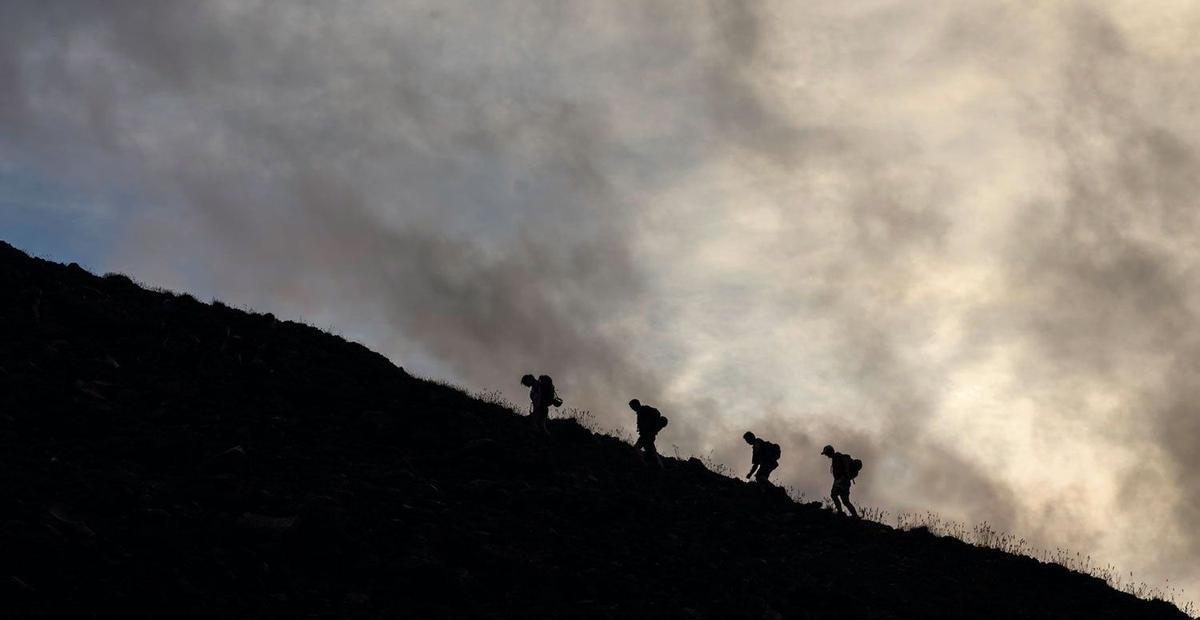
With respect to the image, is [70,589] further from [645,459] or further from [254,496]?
[645,459]

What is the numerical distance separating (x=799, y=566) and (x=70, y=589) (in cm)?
1474

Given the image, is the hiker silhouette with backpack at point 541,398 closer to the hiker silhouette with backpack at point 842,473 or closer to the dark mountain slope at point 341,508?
the dark mountain slope at point 341,508

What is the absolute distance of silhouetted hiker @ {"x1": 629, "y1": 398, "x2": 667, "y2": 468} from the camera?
2762 cm

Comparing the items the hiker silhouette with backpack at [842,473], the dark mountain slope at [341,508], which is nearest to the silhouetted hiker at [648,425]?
the dark mountain slope at [341,508]

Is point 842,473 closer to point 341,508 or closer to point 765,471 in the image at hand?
point 765,471

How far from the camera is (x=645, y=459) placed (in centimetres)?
2866

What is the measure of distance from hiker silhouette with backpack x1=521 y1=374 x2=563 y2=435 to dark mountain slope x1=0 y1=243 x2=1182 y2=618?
449mm

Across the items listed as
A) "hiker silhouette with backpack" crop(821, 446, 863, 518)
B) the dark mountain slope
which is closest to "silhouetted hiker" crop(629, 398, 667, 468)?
the dark mountain slope

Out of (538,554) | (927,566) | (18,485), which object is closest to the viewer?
(18,485)

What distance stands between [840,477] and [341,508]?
15.8 metres

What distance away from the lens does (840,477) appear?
27.3 meters

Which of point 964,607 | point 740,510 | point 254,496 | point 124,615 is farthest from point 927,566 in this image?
point 124,615

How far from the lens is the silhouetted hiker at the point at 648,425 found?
2762cm

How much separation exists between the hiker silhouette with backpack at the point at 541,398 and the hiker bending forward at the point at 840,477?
8.14 metres
